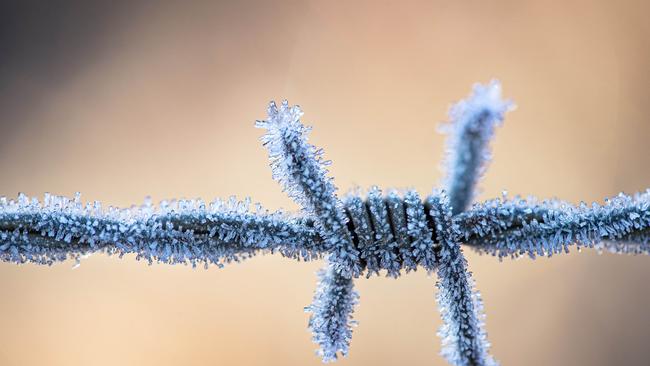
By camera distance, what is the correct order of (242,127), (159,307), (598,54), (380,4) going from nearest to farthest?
(159,307), (242,127), (598,54), (380,4)

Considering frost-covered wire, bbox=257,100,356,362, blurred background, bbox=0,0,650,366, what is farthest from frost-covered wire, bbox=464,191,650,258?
blurred background, bbox=0,0,650,366

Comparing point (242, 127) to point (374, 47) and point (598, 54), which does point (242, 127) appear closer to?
point (374, 47)

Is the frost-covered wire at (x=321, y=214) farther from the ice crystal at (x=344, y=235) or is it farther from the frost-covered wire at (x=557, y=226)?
the frost-covered wire at (x=557, y=226)

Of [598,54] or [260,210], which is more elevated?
[598,54]

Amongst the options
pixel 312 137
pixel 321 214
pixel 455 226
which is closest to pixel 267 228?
pixel 321 214

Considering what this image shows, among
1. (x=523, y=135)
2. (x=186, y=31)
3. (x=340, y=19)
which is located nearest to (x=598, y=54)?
(x=523, y=135)

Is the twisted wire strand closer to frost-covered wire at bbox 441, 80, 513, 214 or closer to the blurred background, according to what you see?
frost-covered wire at bbox 441, 80, 513, 214
